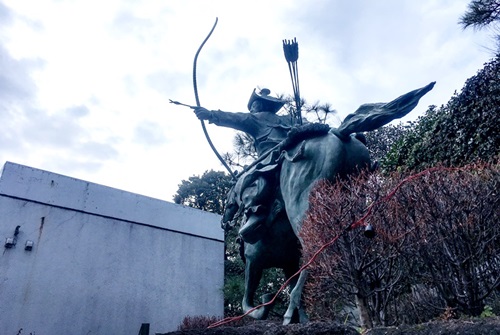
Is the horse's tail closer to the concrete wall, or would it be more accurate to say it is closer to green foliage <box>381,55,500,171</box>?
green foliage <box>381,55,500,171</box>

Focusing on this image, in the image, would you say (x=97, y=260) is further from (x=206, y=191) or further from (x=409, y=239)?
(x=206, y=191)

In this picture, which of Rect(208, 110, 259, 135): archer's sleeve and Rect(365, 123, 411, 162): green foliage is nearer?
Rect(208, 110, 259, 135): archer's sleeve

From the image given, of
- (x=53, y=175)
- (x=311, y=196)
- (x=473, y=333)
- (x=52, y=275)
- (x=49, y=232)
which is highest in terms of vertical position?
(x=53, y=175)

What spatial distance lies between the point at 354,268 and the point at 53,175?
10761 mm

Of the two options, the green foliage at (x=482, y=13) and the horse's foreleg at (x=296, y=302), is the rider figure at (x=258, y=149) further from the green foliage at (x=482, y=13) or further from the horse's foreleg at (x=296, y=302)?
the green foliage at (x=482, y=13)

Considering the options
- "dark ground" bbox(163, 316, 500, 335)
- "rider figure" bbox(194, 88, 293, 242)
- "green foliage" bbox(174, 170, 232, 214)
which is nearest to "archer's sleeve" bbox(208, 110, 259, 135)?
"rider figure" bbox(194, 88, 293, 242)

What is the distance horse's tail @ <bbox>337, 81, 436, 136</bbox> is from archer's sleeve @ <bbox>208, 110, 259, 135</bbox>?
1.53 m

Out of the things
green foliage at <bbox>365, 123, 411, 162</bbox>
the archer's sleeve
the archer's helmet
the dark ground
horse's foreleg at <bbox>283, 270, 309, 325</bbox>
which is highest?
green foliage at <bbox>365, 123, 411, 162</bbox>

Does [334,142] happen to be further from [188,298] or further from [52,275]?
[188,298]

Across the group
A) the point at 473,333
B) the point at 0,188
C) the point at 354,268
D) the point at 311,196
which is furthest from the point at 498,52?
the point at 0,188

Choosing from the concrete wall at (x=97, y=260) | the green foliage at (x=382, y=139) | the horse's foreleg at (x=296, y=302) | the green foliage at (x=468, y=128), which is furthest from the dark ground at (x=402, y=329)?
the green foliage at (x=382, y=139)

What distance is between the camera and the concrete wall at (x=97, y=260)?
35.6 ft

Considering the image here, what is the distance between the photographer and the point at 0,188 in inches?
428

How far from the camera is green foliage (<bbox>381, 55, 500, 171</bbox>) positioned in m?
6.95
